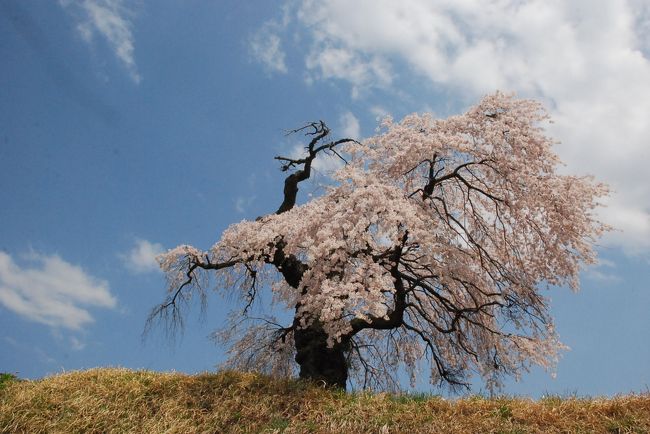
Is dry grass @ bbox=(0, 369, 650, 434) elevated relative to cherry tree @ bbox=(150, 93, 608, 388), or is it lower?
lower

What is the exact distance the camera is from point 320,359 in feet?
43.9

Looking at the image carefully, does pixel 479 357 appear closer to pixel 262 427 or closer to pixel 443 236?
pixel 443 236

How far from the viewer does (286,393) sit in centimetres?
1125

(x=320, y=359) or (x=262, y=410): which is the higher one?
(x=320, y=359)

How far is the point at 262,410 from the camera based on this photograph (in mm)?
10484

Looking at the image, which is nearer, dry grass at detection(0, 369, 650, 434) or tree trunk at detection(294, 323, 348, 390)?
dry grass at detection(0, 369, 650, 434)

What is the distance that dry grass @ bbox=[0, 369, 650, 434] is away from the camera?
943cm

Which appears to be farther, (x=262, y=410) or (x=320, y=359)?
(x=320, y=359)

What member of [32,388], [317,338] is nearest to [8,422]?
[32,388]

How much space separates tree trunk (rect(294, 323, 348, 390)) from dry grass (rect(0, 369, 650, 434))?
1535mm

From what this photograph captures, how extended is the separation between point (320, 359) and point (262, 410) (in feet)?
10.1

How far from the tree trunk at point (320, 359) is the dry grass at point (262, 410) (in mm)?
1535

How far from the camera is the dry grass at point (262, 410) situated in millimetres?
9430

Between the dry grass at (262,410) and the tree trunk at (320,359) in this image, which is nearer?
the dry grass at (262,410)
